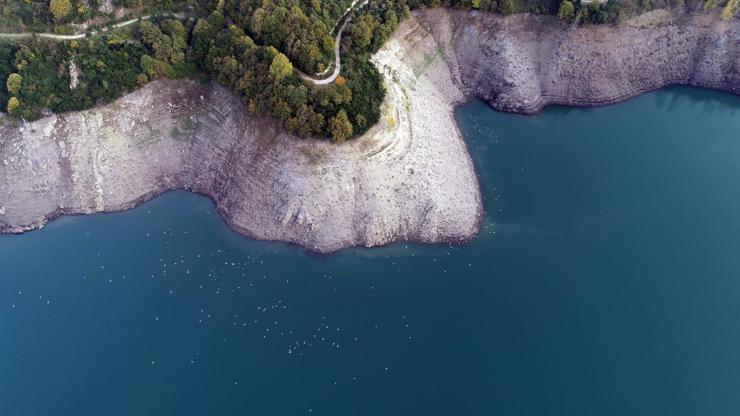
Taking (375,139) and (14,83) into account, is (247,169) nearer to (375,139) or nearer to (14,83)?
(375,139)

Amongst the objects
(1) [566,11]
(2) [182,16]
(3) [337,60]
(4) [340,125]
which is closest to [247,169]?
(4) [340,125]

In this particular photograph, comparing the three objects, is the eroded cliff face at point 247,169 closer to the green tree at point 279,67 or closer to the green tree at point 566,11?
the green tree at point 279,67

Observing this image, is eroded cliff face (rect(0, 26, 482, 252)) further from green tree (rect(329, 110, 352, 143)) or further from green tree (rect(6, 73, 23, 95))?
green tree (rect(6, 73, 23, 95))

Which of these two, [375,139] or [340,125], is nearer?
[340,125]

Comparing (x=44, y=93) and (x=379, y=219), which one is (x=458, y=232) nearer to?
(x=379, y=219)

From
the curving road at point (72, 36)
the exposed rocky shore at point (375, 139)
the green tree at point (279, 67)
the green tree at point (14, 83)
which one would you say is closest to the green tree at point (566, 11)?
the exposed rocky shore at point (375, 139)

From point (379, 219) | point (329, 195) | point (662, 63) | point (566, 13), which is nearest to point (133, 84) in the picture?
point (329, 195)
